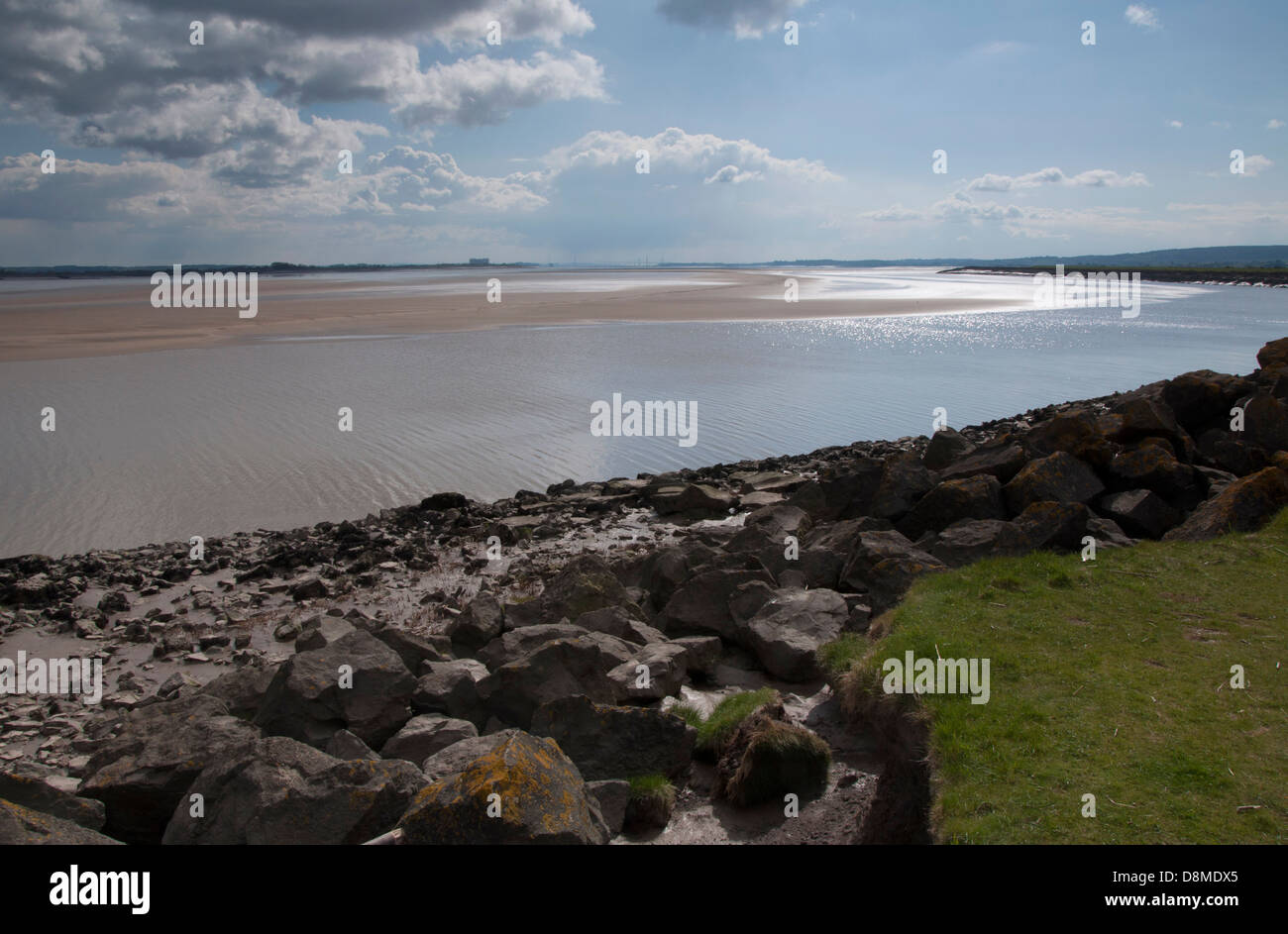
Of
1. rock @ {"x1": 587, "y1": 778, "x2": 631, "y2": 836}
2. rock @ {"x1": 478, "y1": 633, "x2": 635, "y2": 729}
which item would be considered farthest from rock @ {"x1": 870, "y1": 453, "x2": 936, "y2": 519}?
rock @ {"x1": 587, "y1": 778, "x2": 631, "y2": 836}

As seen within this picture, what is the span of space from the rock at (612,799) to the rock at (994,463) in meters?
7.57

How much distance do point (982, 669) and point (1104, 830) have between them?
6.92 feet

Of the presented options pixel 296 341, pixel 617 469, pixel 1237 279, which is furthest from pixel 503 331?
pixel 1237 279

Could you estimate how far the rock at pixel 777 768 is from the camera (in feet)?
21.4

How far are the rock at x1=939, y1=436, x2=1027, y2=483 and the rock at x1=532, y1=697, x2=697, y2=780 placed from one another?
22.0ft

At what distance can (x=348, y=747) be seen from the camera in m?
6.86

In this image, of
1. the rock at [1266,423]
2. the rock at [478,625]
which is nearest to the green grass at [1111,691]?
the rock at [1266,423]

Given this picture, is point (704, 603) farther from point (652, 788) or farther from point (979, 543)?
point (652, 788)

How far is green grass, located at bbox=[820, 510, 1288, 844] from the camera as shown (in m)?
5.17

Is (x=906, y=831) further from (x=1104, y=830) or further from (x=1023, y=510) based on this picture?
(x=1023, y=510)

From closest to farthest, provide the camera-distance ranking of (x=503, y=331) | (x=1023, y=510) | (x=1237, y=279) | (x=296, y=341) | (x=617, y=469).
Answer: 1. (x=1023, y=510)
2. (x=617, y=469)
3. (x=296, y=341)
4. (x=503, y=331)
5. (x=1237, y=279)

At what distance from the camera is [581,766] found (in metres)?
6.95

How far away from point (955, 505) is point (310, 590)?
9022 mm
